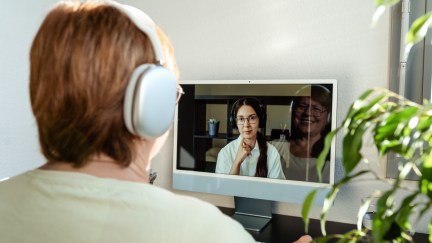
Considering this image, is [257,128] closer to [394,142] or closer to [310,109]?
[310,109]

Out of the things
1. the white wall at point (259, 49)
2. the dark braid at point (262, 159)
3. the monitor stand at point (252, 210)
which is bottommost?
the monitor stand at point (252, 210)

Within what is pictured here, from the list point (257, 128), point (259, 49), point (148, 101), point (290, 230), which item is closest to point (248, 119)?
point (257, 128)

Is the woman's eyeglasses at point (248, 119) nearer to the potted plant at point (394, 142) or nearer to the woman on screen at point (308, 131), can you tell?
the woman on screen at point (308, 131)

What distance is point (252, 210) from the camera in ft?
6.12

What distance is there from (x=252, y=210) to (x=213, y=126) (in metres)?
0.44

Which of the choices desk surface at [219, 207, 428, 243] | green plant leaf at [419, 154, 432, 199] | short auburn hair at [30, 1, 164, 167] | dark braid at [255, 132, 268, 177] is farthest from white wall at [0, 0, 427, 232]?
green plant leaf at [419, 154, 432, 199]

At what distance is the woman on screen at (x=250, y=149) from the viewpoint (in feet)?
5.77

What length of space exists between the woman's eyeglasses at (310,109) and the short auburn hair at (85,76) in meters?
1.21

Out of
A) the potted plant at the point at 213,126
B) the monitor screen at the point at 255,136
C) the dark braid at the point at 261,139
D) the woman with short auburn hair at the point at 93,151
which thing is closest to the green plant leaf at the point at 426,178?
the woman with short auburn hair at the point at 93,151

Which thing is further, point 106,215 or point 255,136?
point 255,136

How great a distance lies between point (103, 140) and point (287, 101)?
126 cm

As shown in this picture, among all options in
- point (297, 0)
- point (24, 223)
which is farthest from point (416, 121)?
point (297, 0)

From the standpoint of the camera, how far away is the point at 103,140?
567 mm

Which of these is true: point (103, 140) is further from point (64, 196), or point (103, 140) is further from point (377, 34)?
Answer: point (377, 34)
